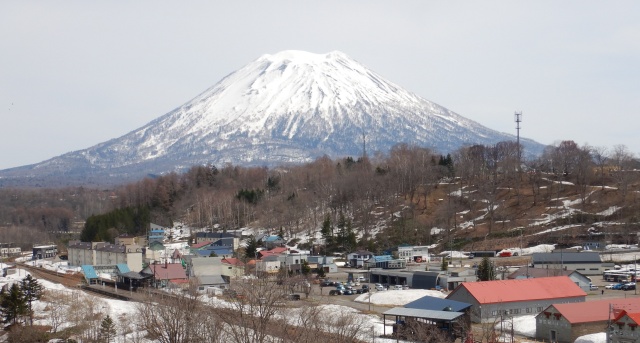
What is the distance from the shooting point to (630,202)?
58438mm

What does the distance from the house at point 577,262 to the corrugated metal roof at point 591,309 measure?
16.2 meters

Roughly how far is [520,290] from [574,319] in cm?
570

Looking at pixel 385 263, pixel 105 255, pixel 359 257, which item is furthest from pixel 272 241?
pixel 385 263

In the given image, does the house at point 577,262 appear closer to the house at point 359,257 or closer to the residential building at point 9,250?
the house at point 359,257

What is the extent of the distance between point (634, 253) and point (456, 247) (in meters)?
13.4

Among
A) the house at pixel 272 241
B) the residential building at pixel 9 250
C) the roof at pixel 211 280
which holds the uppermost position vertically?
the house at pixel 272 241

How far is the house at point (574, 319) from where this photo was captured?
29.0 metres

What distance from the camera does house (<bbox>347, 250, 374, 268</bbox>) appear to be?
5550 cm

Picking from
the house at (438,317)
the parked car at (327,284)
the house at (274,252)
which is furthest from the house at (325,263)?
the house at (438,317)

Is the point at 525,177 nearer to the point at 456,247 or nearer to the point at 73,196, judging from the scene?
the point at 456,247

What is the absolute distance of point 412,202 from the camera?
69.4m

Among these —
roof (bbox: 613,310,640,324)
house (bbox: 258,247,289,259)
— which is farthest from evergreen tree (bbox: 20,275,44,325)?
roof (bbox: 613,310,640,324)

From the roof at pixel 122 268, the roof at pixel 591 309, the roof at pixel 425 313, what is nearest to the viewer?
the roof at pixel 591 309

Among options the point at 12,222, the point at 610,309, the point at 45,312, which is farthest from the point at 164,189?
the point at 610,309
